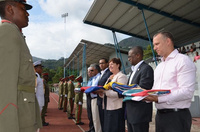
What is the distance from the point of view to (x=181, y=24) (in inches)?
480

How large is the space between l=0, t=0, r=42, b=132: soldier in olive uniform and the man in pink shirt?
1.24 meters

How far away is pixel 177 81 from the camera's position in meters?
1.89

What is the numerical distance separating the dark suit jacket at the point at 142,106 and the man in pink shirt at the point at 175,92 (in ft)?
1.62

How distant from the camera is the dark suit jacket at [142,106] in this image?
2.54m

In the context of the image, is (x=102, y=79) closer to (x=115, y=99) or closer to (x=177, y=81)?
(x=115, y=99)

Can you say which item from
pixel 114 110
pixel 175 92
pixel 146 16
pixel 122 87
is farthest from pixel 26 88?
pixel 146 16

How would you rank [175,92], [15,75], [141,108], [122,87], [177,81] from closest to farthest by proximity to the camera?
1. [15,75]
2. [175,92]
3. [177,81]
4. [122,87]
5. [141,108]

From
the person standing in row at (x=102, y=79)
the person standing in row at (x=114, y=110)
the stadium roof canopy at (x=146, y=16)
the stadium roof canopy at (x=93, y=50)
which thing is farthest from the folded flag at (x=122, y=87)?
the stadium roof canopy at (x=93, y=50)

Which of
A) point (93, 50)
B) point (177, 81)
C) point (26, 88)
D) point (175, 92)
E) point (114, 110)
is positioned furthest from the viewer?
point (93, 50)

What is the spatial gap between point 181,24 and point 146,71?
11.3 metres

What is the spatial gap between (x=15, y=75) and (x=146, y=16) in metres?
11.0

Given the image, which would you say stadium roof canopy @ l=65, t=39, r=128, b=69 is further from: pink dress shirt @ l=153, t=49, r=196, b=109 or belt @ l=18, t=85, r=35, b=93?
belt @ l=18, t=85, r=35, b=93

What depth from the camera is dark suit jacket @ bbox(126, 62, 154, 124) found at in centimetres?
254

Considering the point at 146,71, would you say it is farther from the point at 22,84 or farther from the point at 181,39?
the point at 181,39
